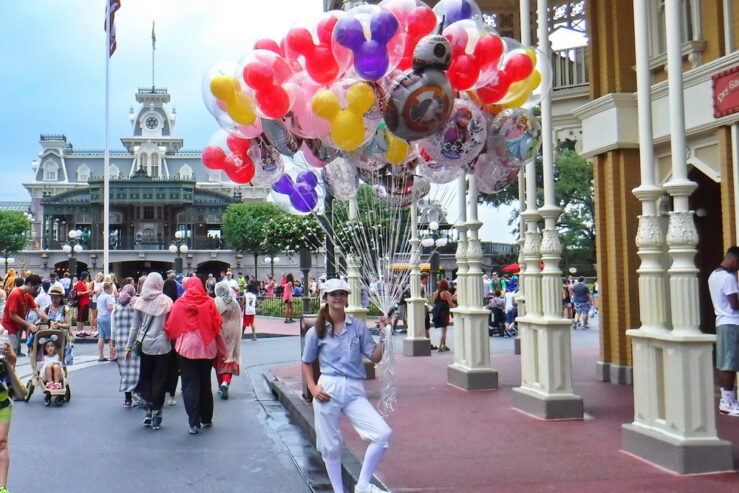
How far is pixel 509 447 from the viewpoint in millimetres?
7141

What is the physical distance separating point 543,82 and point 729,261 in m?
2.72

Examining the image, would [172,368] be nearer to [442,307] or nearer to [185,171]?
[442,307]

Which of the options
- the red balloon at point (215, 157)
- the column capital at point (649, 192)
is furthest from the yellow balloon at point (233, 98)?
the column capital at point (649, 192)

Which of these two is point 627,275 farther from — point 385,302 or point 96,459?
point 96,459

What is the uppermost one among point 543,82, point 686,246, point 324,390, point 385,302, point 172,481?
point 543,82

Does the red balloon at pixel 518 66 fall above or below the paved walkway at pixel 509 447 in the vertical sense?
above

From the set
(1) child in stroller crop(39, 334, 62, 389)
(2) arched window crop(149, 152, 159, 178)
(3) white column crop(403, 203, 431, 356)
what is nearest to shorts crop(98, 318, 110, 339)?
(1) child in stroller crop(39, 334, 62, 389)

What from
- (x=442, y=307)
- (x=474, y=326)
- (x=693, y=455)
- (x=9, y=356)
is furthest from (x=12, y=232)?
(x=693, y=455)

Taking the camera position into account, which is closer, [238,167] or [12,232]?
[238,167]

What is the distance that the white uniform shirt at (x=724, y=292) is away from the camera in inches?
302

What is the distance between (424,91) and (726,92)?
4.39 metres

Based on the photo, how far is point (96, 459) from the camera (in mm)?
7414

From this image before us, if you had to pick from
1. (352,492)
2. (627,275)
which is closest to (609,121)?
(627,275)

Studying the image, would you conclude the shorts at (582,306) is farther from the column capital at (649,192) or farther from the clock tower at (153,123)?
the clock tower at (153,123)
